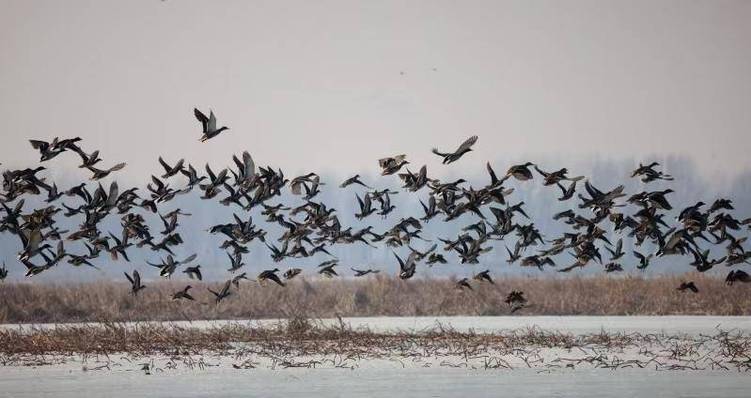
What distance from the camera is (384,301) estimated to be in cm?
3538

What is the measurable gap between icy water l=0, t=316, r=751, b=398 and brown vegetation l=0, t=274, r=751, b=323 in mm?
13554

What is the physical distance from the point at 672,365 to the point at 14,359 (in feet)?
42.3

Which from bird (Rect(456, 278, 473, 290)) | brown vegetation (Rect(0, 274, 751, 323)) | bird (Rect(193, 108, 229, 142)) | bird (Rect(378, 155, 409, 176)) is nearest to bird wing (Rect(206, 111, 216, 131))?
bird (Rect(193, 108, 229, 142))

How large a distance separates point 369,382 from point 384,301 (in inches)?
699

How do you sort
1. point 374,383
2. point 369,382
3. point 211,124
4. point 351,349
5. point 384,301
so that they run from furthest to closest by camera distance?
point 384,301 → point 351,349 → point 211,124 → point 369,382 → point 374,383

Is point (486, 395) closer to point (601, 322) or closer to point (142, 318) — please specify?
point (601, 322)

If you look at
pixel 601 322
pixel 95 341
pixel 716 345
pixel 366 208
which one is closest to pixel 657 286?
pixel 601 322

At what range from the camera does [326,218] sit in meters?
22.7

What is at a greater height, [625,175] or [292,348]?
[625,175]

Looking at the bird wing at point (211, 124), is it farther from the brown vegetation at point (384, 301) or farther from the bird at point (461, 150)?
the brown vegetation at point (384, 301)

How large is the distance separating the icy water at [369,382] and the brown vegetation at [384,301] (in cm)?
1355

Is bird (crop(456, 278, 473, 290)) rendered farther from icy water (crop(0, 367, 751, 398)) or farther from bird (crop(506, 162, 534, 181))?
icy water (crop(0, 367, 751, 398))

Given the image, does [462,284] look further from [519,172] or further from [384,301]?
[384,301]

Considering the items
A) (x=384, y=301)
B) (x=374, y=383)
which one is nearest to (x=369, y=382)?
(x=374, y=383)
